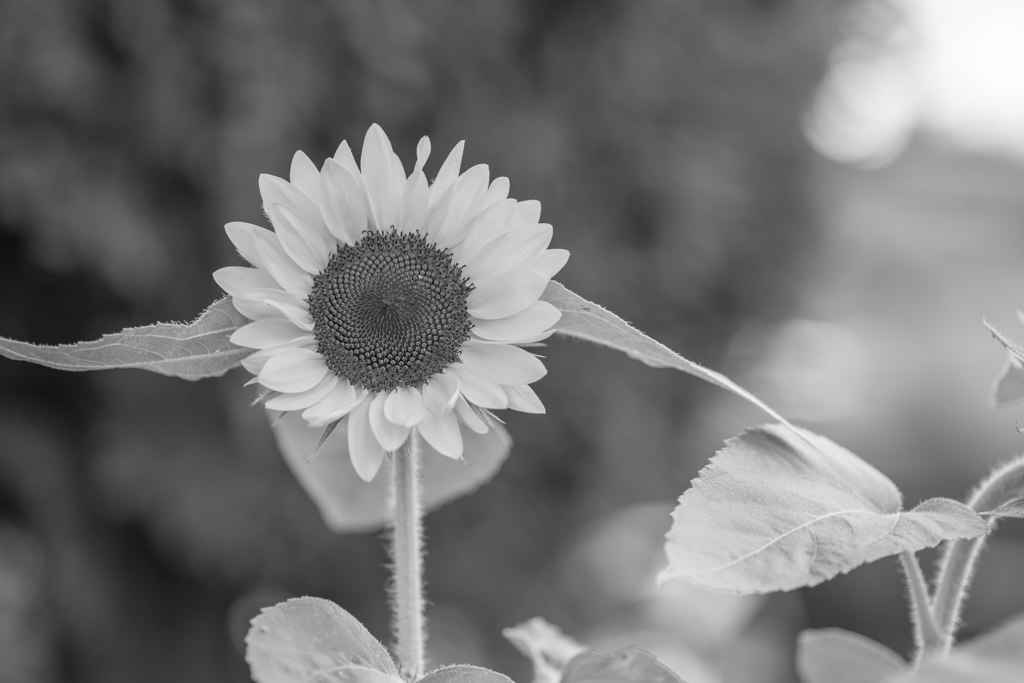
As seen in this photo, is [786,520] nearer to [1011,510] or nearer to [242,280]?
[1011,510]

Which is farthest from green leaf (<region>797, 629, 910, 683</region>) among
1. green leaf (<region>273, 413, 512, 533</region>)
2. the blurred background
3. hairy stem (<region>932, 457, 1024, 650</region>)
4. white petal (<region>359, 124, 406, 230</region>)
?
the blurred background

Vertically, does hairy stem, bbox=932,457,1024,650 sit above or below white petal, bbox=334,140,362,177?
below

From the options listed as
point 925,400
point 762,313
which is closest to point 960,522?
point 762,313

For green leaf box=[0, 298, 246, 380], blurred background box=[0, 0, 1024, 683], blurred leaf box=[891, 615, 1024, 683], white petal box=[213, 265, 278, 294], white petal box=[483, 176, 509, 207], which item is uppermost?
blurred background box=[0, 0, 1024, 683]

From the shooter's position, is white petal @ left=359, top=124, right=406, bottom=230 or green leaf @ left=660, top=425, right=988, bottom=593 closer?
green leaf @ left=660, top=425, right=988, bottom=593

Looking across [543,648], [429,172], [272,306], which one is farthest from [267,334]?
[429,172]

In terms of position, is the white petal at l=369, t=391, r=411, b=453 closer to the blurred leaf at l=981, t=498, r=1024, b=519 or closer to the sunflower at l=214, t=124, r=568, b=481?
the sunflower at l=214, t=124, r=568, b=481

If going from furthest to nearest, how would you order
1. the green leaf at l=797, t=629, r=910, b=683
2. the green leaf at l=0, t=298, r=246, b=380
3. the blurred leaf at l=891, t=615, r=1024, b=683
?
the green leaf at l=797, t=629, r=910, b=683 < the green leaf at l=0, t=298, r=246, b=380 < the blurred leaf at l=891, t=615, r=1024, b=683
